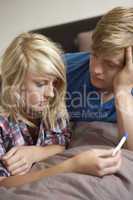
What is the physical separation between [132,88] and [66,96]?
0.78 ft

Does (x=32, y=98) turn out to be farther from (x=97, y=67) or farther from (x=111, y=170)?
(x=111, y=170)

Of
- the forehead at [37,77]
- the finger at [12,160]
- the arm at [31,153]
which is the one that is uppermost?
the forehead at [37,77]

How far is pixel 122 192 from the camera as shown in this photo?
2.95 feet

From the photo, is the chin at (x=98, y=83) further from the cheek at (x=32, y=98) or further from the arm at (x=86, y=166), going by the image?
the arm at (x=86, y=166)

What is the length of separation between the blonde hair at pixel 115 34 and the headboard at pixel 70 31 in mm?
954

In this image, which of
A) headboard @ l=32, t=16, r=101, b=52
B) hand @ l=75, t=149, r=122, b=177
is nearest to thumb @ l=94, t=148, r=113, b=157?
hand @ l=75, t=149, r=122, b=177

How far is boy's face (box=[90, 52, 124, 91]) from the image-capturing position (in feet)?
3.83

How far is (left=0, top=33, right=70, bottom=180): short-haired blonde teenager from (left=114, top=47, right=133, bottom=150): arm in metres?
0.18

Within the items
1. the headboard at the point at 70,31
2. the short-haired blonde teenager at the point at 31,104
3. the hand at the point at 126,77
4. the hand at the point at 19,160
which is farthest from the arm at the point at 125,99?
the headboard at the point at 70,31

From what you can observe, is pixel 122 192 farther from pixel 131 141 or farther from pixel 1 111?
pixel 1 111

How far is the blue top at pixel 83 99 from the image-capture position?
4.30ft

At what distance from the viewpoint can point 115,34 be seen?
3.78 ft

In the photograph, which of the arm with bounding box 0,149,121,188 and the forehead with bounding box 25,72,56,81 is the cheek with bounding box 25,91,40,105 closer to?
the forehead with bounding box 25,72,56,81

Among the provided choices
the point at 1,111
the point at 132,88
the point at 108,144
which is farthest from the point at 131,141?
the point at 1,111
